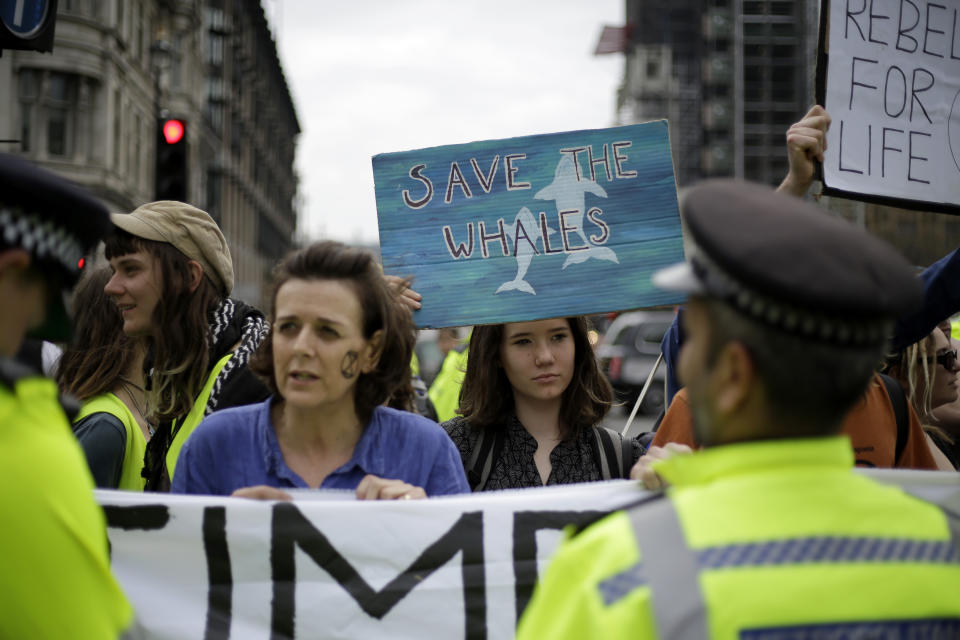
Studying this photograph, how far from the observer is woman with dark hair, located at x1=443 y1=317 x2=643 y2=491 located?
3.72m

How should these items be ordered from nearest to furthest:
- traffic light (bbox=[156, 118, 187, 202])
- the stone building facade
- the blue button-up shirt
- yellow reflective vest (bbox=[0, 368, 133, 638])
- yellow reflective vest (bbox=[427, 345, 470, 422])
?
yellow reflective vest (bbox=[0, 368, 133, 638]) → the blue button-up shirt → yellow reflective vest (bbox=[427, 345, 470, 422]) → traffic light (bbox=[156, 118, 187, 202]) → the stone building facade

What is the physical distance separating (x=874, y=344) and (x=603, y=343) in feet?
71.5

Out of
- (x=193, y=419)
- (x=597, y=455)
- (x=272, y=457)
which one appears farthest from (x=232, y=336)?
(x=597, y=455)

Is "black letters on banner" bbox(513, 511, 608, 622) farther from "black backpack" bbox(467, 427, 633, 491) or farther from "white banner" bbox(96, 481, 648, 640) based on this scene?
"black backpack" bbox(467, 427, 633, 491)

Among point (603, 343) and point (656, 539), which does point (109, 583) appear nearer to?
point (656, 539)

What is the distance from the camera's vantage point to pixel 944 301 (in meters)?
3.54

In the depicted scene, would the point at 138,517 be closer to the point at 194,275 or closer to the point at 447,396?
the point at 194,275

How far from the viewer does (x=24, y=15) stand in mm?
4855

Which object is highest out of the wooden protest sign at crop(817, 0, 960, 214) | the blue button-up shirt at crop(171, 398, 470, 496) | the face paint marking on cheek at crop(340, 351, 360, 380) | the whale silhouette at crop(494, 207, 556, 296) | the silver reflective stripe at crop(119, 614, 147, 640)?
the wooden protest sign at crop(817, 0, 960, 214)

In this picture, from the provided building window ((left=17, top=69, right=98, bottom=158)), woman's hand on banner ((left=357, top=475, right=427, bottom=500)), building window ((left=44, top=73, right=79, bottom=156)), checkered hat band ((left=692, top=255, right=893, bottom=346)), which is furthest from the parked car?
checkered hat band ((left=692, top=255, right=893, bottom=346))

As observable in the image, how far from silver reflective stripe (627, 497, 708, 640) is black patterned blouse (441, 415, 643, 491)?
7.00 feet

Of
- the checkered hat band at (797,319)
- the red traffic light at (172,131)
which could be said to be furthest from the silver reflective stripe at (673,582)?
the red traffic light at (172,131)

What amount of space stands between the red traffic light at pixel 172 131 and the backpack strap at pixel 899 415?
8870mm

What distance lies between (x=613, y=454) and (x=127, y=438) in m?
1.71
